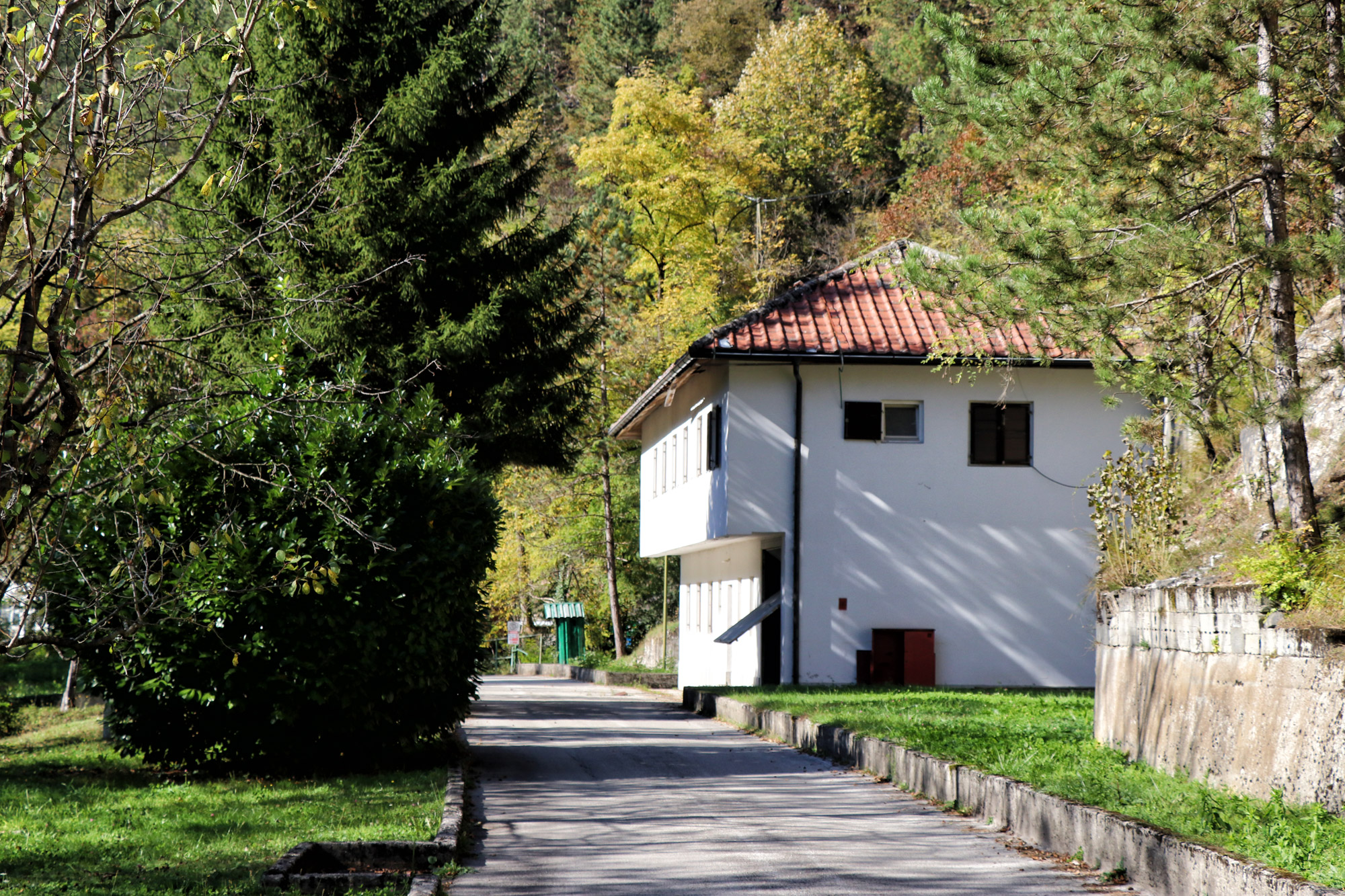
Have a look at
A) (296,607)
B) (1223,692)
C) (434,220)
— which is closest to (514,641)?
(434,220)

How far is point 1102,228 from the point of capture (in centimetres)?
1190

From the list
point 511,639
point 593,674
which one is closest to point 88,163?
point 593,674

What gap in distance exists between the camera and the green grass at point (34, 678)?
38.2 meters

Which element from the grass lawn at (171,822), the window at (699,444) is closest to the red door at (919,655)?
the window at (699,444)

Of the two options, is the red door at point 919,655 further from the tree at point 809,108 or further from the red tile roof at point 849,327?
the tree at point 809,108

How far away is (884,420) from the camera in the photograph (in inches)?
946

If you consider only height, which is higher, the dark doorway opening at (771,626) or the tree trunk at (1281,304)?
the tree trunk at (1281,304)

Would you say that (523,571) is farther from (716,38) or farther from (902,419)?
(902,419)

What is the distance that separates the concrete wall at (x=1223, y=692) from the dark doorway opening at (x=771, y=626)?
13.6 m

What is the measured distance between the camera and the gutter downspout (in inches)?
923

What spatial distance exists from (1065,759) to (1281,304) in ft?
14.2

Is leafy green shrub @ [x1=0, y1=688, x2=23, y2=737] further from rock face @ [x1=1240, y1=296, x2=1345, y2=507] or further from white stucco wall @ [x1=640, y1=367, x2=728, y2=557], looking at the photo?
rock face @ [x1=1240, y1=296, x2=1345, y2=507]

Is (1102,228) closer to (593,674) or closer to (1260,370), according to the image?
(1260,370)

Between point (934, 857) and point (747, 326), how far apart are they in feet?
53.4
